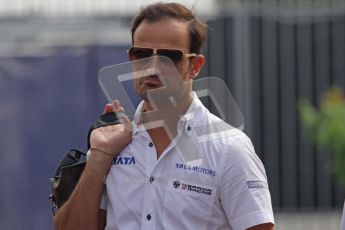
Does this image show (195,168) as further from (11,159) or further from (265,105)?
(265,105)

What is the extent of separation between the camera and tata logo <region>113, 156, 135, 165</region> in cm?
389

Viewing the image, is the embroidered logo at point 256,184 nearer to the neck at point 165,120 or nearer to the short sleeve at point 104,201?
the neck at point 165,120

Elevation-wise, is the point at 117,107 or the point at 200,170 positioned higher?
the point at 117,107

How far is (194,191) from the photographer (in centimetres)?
382

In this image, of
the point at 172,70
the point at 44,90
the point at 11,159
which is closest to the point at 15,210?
the point at 11,159

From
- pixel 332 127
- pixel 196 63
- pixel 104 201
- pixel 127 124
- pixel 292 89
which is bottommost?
pixel 332 127

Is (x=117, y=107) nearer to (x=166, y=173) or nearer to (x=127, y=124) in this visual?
(x=127, y=124)

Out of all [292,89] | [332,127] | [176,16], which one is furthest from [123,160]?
[292,89]

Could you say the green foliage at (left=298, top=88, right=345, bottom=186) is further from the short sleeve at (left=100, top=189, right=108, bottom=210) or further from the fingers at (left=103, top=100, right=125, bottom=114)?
the short sleeve at (left=100, top=189, right=108, bottom=210)

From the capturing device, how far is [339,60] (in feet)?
40.2

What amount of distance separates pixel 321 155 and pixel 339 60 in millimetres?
992

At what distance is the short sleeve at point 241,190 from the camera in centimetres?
382

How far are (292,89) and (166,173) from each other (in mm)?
8509

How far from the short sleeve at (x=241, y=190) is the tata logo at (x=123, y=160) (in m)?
0.30
